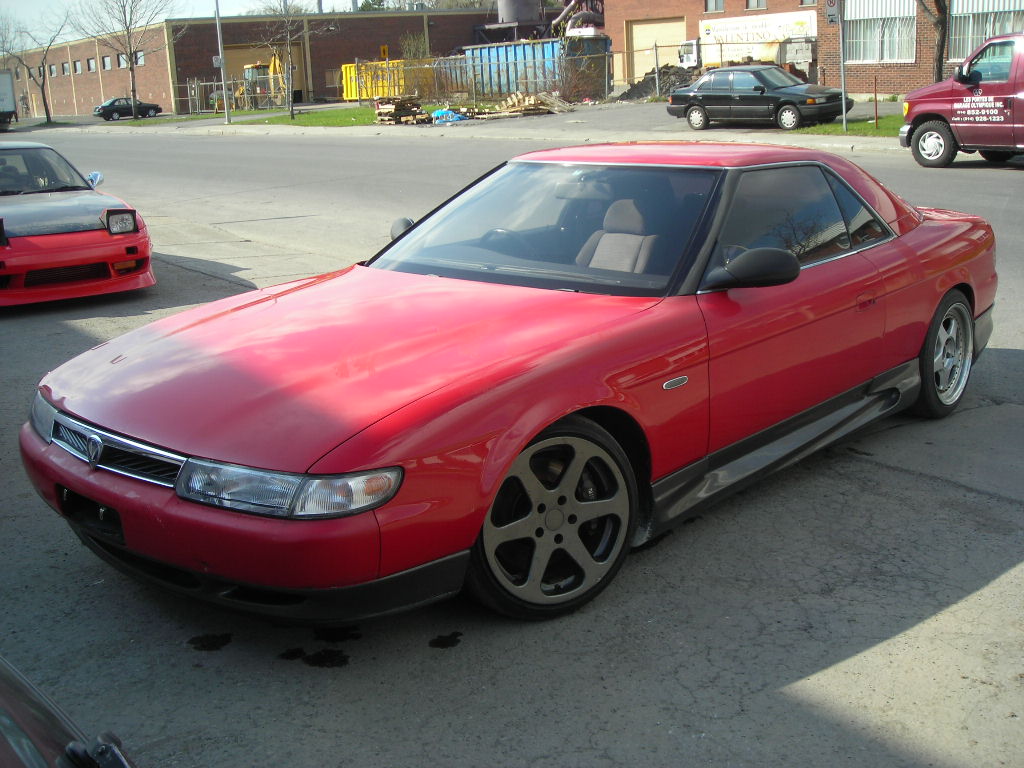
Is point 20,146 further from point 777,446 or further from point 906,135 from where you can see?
point 906,135

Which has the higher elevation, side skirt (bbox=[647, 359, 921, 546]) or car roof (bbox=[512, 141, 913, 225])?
car roof (bbox=[512, 141, 913, 225])

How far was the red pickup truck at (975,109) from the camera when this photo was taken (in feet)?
53.8

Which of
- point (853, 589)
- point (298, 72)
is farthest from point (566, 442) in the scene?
point (298, 72)

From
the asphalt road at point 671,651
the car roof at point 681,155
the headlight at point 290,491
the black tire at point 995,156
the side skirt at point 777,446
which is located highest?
the car roof at point 681,155

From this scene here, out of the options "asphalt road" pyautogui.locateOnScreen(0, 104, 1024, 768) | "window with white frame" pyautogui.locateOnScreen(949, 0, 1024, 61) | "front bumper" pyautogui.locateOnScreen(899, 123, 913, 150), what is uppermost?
"window with white frame" pyautogui.locateOnScreen(949, 0, 1024, 61)

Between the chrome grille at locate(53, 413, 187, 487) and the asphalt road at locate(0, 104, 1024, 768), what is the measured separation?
0.58m

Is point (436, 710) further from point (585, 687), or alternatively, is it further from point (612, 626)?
point (612, 626)

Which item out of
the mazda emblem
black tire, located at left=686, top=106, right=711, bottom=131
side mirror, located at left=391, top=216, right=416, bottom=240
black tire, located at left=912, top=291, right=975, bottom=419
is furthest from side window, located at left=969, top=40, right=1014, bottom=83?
the mazda emblem

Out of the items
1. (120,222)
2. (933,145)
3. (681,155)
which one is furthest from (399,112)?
(681,155)

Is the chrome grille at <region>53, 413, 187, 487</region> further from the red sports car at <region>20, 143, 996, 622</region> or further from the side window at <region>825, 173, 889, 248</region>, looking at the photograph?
the side window at <region>825, 173, 889, 248</region>

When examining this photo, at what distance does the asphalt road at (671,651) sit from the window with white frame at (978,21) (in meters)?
29.7

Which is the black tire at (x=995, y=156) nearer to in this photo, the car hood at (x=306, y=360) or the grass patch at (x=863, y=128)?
the grass patch at (x=863, y=128)

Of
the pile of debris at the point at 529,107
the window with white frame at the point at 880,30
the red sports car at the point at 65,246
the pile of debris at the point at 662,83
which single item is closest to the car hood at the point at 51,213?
the red sports car at the point at 65,246

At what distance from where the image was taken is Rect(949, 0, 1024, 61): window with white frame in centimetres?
3055
